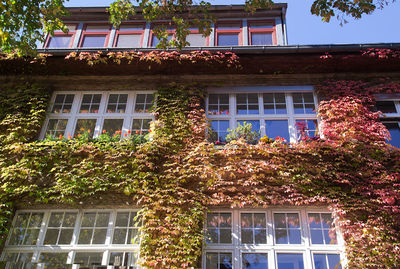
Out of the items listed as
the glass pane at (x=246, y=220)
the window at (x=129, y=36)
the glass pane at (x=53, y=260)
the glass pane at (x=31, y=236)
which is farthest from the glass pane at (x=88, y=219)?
the window at (x=129, y=36)

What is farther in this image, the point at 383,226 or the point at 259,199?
the point at 259,199

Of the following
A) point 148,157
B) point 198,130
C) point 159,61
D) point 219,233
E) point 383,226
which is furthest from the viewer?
point 159,61

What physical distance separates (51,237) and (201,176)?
3320 millimetres

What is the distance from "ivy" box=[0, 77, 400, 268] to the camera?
6.49m

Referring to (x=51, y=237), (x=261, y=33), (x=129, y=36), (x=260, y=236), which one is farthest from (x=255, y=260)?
(x=129, y=36)

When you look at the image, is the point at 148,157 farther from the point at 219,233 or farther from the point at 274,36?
the point at 274,36

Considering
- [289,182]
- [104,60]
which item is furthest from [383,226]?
[104,60]

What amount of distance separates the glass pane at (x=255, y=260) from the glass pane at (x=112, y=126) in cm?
432

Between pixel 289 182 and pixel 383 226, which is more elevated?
pixel 289 182

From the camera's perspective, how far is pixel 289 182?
7164mm

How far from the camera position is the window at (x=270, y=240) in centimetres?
652

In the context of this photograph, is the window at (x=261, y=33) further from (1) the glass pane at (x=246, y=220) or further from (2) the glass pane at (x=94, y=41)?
(1) the glass pane at (x=246, y=220)

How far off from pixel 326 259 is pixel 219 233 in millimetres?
2091

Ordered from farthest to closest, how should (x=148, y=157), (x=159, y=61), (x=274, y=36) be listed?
(x=274, y=36)
(x=159, y=61)
(x=148, y=157)
